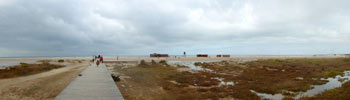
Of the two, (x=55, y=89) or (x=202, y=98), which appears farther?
(x=55, y=89)

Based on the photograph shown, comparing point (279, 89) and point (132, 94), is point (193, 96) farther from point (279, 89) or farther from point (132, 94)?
point (279, 89)

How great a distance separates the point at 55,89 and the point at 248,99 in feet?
41.7

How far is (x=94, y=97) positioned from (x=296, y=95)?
12121 millimetres

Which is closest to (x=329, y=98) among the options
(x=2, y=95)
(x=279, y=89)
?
(x=279, y=89)

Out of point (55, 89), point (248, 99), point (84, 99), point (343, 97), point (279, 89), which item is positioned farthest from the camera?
point (279, 89)

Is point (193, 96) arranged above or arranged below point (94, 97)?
below

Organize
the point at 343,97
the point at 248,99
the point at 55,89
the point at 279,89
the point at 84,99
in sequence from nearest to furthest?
the point at 84,99 → the point at 343,97 → the point at 248,99 → the point at 55,89 → the point at 279,89

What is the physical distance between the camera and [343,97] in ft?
33.5

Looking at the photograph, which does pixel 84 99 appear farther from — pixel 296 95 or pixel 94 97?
pixel 296 95

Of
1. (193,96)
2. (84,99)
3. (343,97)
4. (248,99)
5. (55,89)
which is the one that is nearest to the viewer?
(84,99)

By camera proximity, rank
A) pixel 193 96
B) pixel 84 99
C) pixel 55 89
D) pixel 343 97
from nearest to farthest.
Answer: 1. pixel 84 99
2. pixel 343 97
3. pixel 193 96
4. pixel 55 89

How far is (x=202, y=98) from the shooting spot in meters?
11.4

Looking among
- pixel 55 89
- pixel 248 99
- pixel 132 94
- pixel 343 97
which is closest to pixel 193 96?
pixel 248 99

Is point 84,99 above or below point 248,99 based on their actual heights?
above
